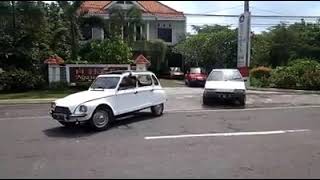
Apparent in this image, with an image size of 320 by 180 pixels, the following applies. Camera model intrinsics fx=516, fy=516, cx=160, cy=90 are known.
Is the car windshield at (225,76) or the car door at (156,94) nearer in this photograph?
the car door at (156,94)

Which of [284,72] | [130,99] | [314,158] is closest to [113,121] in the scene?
[130,99]

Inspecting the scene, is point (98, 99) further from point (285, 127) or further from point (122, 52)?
point (122, 52)

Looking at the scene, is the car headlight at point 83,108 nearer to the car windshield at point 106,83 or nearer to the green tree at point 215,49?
the car windshield at point 106,83

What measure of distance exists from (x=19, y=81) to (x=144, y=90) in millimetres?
15179

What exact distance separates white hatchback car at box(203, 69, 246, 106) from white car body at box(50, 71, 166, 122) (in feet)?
13.0

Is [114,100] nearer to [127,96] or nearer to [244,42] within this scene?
[127,96]

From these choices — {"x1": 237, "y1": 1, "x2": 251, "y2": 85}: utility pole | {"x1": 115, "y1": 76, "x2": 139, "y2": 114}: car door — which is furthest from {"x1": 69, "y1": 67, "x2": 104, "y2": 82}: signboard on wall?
{"x1": 115, "y1": 76, "x2": 139, "y2": 114}: car door

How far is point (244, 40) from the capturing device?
31125 millimetres

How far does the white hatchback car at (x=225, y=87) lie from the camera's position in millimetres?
20906

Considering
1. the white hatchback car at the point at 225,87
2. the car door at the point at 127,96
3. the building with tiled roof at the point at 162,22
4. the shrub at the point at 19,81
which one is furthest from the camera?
the building with tiled roof at the point at 162,22

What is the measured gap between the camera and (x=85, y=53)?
35406 millimetres

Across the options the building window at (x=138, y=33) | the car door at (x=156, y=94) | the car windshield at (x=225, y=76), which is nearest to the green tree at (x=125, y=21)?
the building window at (x=138, y=33)

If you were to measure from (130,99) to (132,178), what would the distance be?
23.7 ft

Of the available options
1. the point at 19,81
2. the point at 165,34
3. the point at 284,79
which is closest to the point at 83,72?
the point at 19,81
